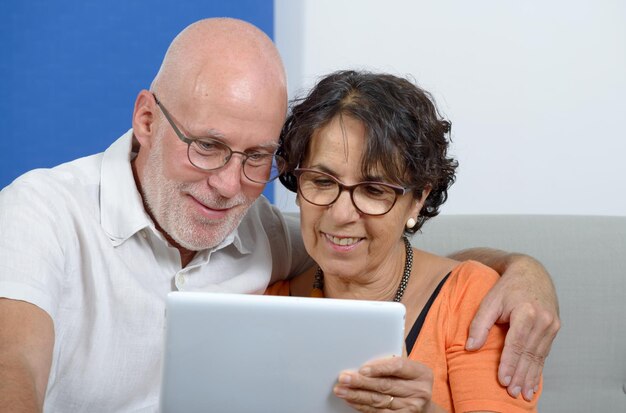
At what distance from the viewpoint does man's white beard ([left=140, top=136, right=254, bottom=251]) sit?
1.92 m

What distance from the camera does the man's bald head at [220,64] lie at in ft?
6.25

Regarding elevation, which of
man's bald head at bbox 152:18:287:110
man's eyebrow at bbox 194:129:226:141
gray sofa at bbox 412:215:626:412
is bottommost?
gray sofa at bbox 412:215:626:412

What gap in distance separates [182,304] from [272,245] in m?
0.83

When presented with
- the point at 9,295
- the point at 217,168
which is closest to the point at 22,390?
the point at 9,295

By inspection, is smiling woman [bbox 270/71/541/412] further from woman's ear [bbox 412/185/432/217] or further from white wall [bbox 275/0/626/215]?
white wall [bbox 275/0/626/215]

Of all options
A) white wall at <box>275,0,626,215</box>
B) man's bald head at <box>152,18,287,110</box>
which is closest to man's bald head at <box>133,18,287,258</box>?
man's bald head at <box>152,18,287,110</box>

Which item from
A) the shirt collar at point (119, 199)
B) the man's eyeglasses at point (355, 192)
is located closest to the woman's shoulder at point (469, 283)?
the man's eyeglasses at point (355, 192)

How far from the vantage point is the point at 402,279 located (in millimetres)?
2039

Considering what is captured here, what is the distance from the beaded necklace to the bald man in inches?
9.2

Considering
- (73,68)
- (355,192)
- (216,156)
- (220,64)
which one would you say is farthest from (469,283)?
(73,68)

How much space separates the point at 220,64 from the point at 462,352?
30.6 inches

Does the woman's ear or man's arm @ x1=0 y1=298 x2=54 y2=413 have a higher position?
the woman's ear

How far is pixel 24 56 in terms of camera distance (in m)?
2.96

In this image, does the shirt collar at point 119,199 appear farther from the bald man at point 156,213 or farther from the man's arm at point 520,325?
the man's arm at point 520,325
